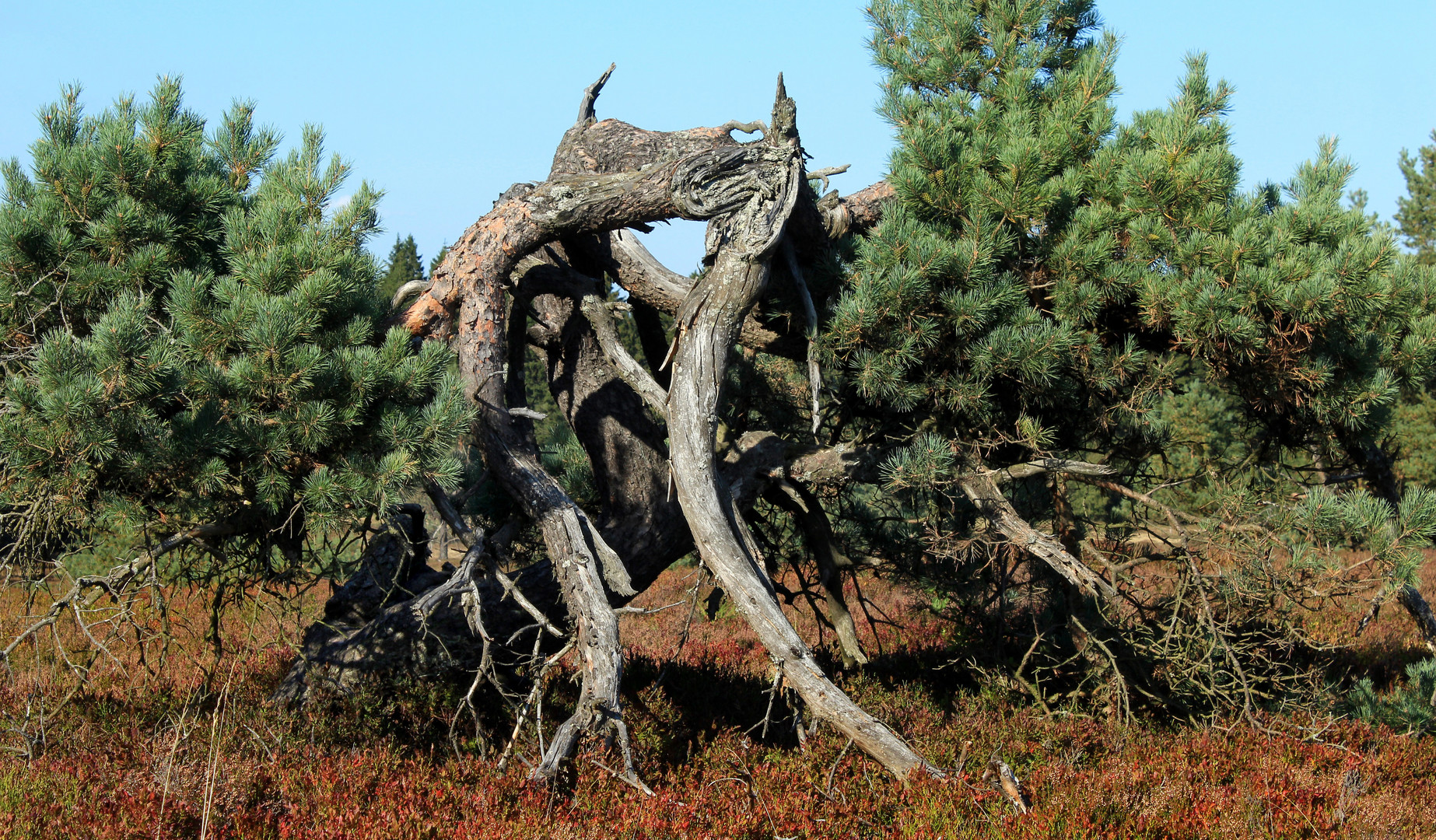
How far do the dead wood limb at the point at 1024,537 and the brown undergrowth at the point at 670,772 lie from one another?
982mm

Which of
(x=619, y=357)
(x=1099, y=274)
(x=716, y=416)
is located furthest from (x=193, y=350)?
(x=1099, y=274)

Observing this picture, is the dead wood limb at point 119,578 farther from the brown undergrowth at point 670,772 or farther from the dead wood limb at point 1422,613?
the dead wood limb at point 1422,613

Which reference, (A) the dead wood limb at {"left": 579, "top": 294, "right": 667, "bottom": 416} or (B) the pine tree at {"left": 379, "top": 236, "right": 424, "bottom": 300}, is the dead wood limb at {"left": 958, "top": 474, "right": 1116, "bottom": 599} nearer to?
(A) the dead wood limb at {"left": 579, "top": 294, "right": 667, "bottom": 416}

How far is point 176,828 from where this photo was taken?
380cm

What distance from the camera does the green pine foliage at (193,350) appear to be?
3424 mm

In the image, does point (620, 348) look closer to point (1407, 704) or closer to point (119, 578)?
point (119, 578)

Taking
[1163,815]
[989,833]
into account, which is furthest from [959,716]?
[989,833]

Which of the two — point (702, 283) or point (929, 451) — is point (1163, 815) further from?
point (702, 283)

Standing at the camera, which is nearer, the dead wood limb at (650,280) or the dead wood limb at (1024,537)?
the dead wood limb at (1024,537)

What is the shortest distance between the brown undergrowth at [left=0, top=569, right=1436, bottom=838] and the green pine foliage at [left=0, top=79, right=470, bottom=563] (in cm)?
82

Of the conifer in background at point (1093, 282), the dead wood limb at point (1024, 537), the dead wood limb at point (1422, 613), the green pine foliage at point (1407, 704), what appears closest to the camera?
the conifer in background at point (1093, 282)

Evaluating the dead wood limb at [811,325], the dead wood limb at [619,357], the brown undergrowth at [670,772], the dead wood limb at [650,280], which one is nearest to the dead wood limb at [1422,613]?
the brown undergrowth at [670,772]

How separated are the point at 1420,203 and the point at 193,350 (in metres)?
31.1

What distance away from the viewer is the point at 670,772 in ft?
15.5
